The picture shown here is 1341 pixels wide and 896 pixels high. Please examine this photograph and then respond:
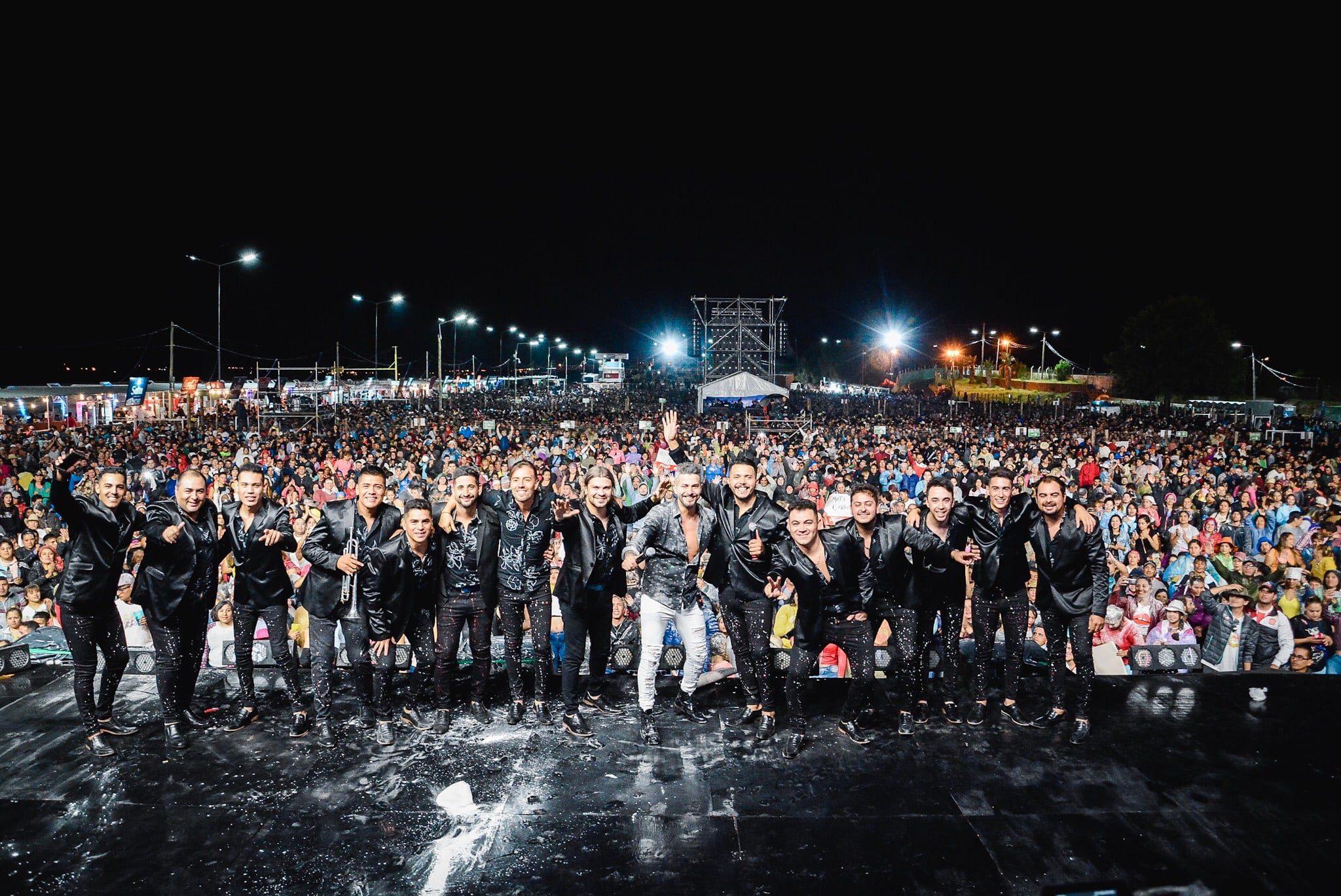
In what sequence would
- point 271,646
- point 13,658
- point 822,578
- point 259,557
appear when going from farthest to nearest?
point 13,658 < point 271,646 < point 259,557 < point 822,578

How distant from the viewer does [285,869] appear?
3252 mm

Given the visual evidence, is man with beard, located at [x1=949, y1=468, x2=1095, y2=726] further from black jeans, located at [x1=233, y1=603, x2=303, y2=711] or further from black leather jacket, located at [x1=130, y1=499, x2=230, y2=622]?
black leather jacket, located at [x1=130, y1=499, x2=230, y2=622]

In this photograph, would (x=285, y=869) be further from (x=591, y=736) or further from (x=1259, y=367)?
(x=1259, y=367)

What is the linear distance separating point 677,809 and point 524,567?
5.37ft

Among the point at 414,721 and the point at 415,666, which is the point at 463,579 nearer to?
the point at 415,666

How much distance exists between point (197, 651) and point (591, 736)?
2.46 m

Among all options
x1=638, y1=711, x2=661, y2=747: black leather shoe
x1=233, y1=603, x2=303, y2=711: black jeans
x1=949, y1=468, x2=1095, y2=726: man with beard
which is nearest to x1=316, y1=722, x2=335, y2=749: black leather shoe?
x1=233, y1=603, x2=303, y2=711: black jeans

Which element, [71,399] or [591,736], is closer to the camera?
[591,736]

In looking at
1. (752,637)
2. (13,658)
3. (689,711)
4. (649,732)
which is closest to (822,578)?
(752,637)

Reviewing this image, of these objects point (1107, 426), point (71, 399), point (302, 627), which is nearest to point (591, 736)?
point (302, 627)

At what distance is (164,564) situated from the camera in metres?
4.40

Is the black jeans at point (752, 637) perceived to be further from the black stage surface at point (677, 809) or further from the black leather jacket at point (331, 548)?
the black leather jacket at point (331, 548)

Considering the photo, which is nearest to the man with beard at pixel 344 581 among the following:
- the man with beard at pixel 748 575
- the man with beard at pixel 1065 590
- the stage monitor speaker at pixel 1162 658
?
the man with beard at pixel 748 575

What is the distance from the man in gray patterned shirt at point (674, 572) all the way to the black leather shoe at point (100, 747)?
2956 millimetres
